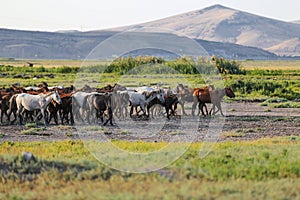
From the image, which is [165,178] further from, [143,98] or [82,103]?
[143,98]

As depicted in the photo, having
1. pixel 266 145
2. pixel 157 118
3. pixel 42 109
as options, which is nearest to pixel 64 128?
pixel 42 109

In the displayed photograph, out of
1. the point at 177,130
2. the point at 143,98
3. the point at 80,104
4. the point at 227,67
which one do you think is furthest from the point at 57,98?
the point at 227,67

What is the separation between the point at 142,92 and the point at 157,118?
1.83m

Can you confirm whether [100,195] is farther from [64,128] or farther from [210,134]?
[64,128]

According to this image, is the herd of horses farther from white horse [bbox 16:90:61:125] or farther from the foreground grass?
the foreground grass

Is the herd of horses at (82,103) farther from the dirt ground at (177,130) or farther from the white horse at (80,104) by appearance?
the dirt ground at (177,130)

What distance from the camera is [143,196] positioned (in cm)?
972

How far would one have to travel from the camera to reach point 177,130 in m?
21.0

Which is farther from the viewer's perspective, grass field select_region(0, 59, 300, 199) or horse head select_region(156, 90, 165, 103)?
horse head select_region(156, 90, 165, 103)

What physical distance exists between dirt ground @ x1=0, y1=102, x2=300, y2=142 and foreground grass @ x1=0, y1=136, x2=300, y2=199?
4971 mm

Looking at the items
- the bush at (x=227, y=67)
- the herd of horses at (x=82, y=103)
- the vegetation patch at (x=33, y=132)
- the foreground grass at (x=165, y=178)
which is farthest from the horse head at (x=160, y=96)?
the bush at (x=227, y=67)

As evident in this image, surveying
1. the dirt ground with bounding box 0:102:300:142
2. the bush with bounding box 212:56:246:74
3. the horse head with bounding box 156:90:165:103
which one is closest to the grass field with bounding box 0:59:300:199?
the dirt ground with bounding box 0:102:300:142

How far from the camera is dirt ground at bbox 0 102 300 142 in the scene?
19000 millimetres

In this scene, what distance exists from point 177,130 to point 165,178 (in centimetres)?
1008
